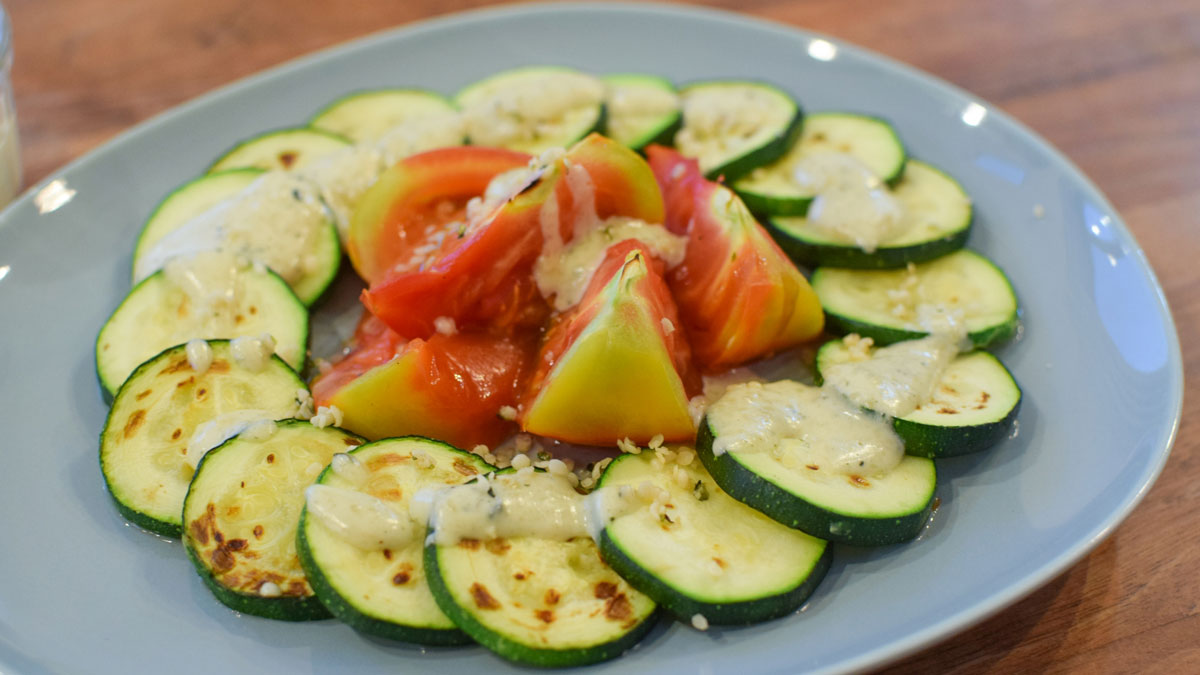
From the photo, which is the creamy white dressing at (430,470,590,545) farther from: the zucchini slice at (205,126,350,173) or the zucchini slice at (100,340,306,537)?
the zucchini slice at (205,126,350,173)

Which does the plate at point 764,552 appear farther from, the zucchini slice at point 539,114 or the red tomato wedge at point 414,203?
the red tomato wedge at point 414,203

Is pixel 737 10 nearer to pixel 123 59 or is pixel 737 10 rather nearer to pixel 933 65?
pixel 933 65

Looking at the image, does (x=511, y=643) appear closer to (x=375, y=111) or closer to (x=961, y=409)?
(x=961, y=409)

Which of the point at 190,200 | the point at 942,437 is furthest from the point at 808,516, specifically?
the point at 190,200

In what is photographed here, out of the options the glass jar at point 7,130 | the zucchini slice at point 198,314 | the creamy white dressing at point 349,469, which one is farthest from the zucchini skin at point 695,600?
the glass jar at point 7,130

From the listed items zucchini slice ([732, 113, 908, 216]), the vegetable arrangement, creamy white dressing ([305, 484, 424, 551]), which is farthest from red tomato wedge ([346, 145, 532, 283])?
creamy white dressing ([305, 484, 424, 551])
